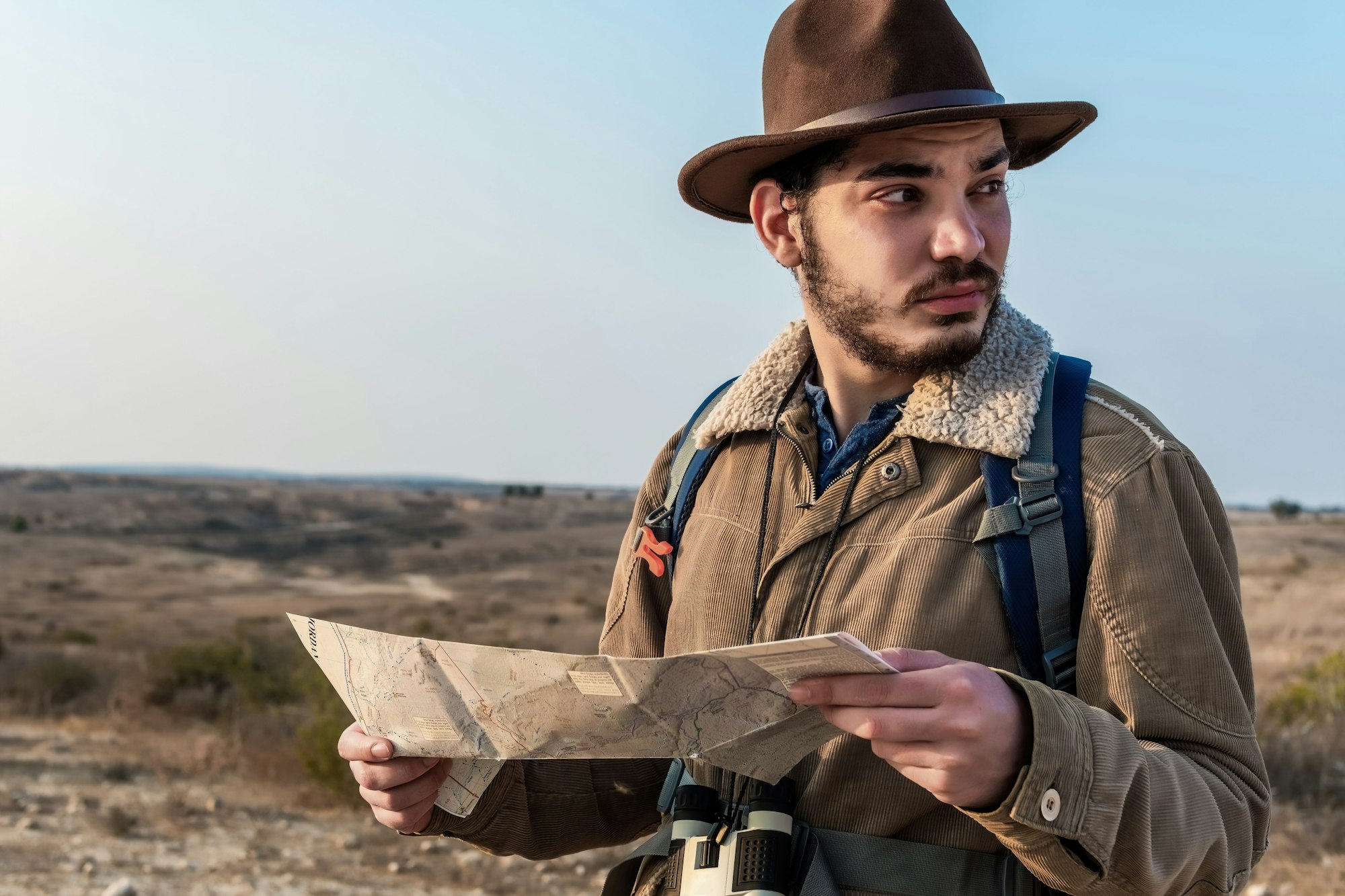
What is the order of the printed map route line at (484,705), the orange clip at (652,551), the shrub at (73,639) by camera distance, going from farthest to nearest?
the shrub at (73,639), the orange clip at (652,551), the printed map route line at (484,705)

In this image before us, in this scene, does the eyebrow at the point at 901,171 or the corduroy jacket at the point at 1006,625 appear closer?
the corduroy jacket at the point at 1006,625

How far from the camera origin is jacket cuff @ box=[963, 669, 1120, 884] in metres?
1.59

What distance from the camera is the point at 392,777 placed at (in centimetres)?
210

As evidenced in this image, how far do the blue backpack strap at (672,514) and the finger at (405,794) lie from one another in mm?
620

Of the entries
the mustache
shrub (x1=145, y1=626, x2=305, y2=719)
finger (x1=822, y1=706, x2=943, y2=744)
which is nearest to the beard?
the mustache

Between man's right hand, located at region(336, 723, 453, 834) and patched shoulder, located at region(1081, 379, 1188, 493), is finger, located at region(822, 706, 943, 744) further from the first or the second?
man's right hand, located at region(336, 723, 453, 834)

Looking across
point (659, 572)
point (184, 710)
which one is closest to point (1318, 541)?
point (184, 710)

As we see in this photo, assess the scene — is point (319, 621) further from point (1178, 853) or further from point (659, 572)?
point (1178, 853)

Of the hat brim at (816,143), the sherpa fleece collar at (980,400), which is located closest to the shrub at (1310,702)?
the hat brim at (816,143)

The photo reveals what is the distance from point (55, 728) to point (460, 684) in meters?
11.7

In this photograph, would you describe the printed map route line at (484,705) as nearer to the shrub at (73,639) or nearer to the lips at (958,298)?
the lips at (958,298)

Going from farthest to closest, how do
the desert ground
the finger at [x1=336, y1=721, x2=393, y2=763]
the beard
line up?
1. the desert ground
2. the beard
3. the finger at [x1=336, y1=721, x2=393, y2=763]

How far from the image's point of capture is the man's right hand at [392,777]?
6.77 ft

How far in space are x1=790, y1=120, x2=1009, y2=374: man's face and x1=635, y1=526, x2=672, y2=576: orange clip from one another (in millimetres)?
592
